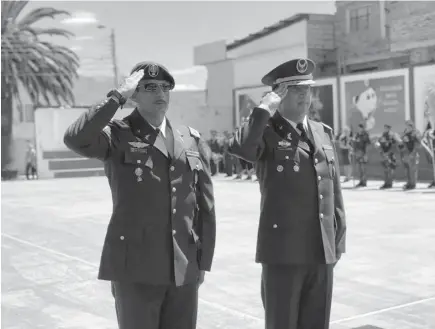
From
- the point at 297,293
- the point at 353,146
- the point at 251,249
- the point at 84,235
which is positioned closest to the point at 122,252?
the point at 297,293

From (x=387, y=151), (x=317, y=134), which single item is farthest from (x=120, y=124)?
(x=387, y=151)

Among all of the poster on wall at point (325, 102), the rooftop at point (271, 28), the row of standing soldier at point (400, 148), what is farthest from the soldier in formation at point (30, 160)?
the row of standing soldier at point (400, 148)

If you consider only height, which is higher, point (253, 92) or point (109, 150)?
point (253, 92)

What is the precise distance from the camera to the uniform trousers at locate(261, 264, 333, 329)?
3.60 meters

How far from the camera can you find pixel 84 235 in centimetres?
1120

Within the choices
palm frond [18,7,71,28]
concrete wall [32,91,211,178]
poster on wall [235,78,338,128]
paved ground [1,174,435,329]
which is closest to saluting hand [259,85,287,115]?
paved ground [1,174,435,329]

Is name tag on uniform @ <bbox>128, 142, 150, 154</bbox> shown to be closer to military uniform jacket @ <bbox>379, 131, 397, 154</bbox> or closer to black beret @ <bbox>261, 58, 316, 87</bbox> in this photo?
black beret @ <bbox>261, 58, 316, 87</bbox>

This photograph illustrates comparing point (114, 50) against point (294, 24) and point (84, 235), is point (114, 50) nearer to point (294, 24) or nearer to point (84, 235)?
point (294, 24)

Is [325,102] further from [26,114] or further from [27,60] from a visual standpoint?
[26,114]

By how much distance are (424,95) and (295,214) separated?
65.4 ft

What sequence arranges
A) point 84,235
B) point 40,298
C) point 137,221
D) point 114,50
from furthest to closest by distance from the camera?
point 114,50, point 84,235, point 40,298, point 137,221

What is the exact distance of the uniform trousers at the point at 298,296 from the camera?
360 centimetres

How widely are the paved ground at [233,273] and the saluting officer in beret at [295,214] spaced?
1.88 metres

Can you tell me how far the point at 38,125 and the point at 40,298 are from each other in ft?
83.7
